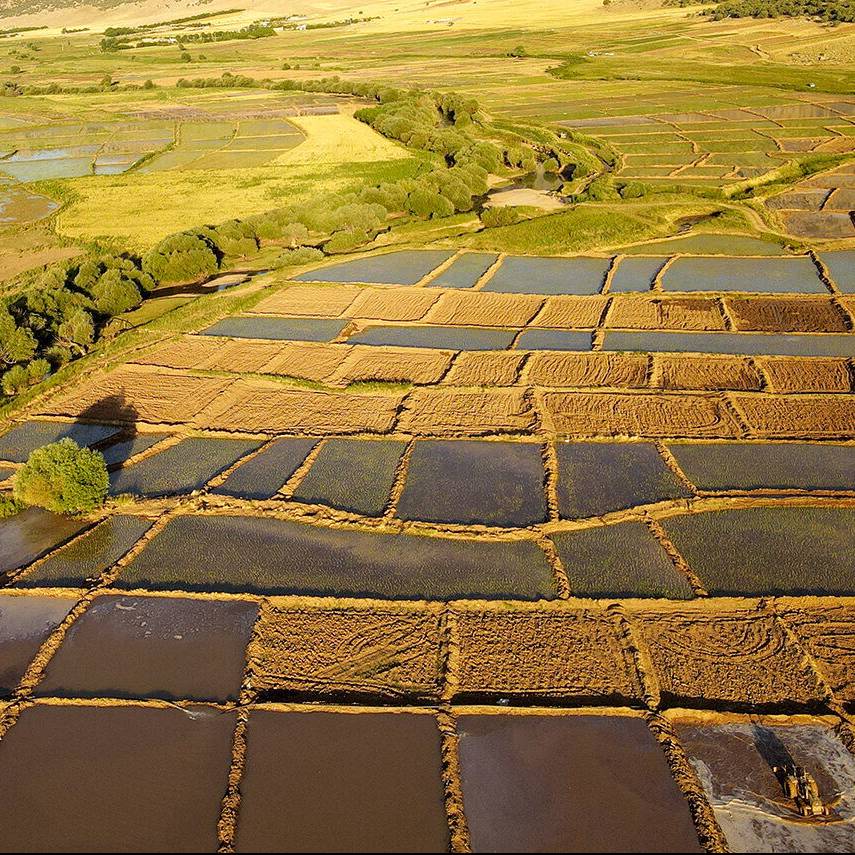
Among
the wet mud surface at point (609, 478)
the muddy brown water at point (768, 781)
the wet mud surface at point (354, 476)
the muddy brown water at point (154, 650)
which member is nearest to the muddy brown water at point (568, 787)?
the muddy brown water at point (768, 781)

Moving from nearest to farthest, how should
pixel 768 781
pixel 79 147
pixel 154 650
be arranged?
pixel 768 781, pixel 154 650, pixel 79 147

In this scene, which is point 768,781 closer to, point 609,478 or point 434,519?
point 609,478

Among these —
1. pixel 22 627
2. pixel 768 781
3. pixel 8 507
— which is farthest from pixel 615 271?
pixel 22 627

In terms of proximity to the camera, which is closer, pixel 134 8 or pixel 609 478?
pixel 609 478

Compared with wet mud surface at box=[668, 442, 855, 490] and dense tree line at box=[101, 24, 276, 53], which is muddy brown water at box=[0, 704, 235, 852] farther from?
dense tree line at box=[101, 24, 276, 53]

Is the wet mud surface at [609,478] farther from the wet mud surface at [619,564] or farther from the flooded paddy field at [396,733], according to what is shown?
the flooded paddy field at [396,733]

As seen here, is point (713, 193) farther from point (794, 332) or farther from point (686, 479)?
point (686, 479)

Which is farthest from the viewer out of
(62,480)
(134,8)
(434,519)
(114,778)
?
(134,8)
